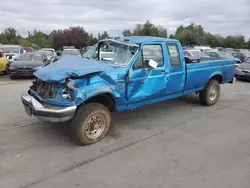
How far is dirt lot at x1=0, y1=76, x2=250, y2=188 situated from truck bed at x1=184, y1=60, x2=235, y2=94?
0.84m

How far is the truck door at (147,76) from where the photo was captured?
512 centimetres

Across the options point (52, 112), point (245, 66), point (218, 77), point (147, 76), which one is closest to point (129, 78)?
point (147, 76)

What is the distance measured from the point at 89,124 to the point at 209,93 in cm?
422

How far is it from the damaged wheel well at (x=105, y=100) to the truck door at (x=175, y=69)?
5.27ft

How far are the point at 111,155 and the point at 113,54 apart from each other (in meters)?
2.28

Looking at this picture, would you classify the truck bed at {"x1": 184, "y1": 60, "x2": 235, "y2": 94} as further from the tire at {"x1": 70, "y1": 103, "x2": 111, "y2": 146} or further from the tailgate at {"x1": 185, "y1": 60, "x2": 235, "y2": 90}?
the tire at {"x1": 70, "y1": 103, "x2": 111, "y2": 146}

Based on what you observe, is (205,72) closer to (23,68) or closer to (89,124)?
(89,124)

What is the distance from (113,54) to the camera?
5.47 meters

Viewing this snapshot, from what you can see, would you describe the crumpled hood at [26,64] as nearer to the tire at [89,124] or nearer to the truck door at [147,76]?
the truck door at [147,76]

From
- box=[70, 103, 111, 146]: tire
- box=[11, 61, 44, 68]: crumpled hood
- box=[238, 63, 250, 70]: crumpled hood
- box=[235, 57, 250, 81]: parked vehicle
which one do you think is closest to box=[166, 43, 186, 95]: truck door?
box=[70, 103, 111, 146]: tire

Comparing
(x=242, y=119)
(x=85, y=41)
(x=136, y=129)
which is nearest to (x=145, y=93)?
(x=136, y=129)

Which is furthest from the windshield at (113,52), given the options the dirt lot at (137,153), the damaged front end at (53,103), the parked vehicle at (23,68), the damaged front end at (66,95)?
the parked vehicle at (23,68)

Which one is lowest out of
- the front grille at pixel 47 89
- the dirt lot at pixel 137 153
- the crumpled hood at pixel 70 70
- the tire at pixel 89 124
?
the dirt lot at pixel 137 153

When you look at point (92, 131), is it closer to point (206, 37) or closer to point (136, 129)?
point (136, 129)
